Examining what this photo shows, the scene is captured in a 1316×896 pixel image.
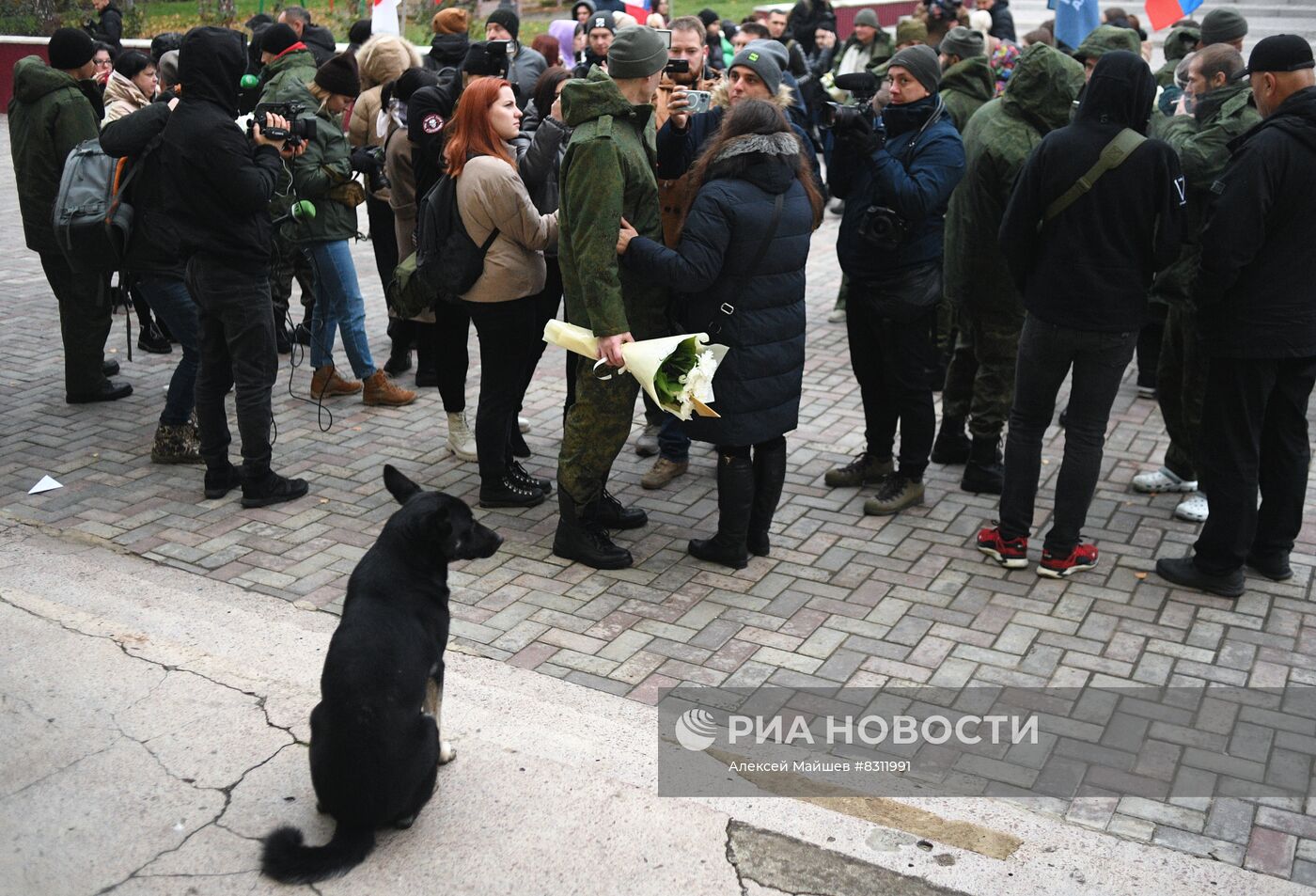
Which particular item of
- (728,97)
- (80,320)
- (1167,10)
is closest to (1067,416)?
(728,97)

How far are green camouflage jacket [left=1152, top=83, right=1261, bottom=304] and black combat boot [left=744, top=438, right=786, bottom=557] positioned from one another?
201 centimetres

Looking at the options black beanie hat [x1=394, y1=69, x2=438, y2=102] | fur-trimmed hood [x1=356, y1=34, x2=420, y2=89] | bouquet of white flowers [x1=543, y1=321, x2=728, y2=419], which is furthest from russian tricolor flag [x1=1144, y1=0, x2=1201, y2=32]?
bouquet of white flowers [x1=543, y1=321, x2=728, y2=419]

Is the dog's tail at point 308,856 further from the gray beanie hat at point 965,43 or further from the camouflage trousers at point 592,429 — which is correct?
the gray beanie hat at point 965,43

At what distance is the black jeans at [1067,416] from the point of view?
5078mm

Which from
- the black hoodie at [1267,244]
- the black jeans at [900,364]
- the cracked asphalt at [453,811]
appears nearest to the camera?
the cracked asphalt at [453,811]

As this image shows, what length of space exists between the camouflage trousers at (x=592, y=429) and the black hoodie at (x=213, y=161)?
1.73 metres

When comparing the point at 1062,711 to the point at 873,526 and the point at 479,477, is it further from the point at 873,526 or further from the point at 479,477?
the point at 479,477

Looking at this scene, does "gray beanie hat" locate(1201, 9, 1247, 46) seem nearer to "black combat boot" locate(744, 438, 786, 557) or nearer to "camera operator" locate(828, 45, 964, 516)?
"camera operator" locate(828, 45, 964, 516)

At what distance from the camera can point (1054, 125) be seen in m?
5.88

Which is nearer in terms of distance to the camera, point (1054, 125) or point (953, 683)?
point (953, 683)

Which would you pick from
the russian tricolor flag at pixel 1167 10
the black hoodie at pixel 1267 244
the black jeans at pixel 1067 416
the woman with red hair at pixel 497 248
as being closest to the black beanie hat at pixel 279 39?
the woman with red hair at pixel 497 248

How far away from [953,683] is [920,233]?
2208mm

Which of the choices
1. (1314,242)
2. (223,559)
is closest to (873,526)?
(1314,242)

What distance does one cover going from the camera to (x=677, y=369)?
4895 mm
